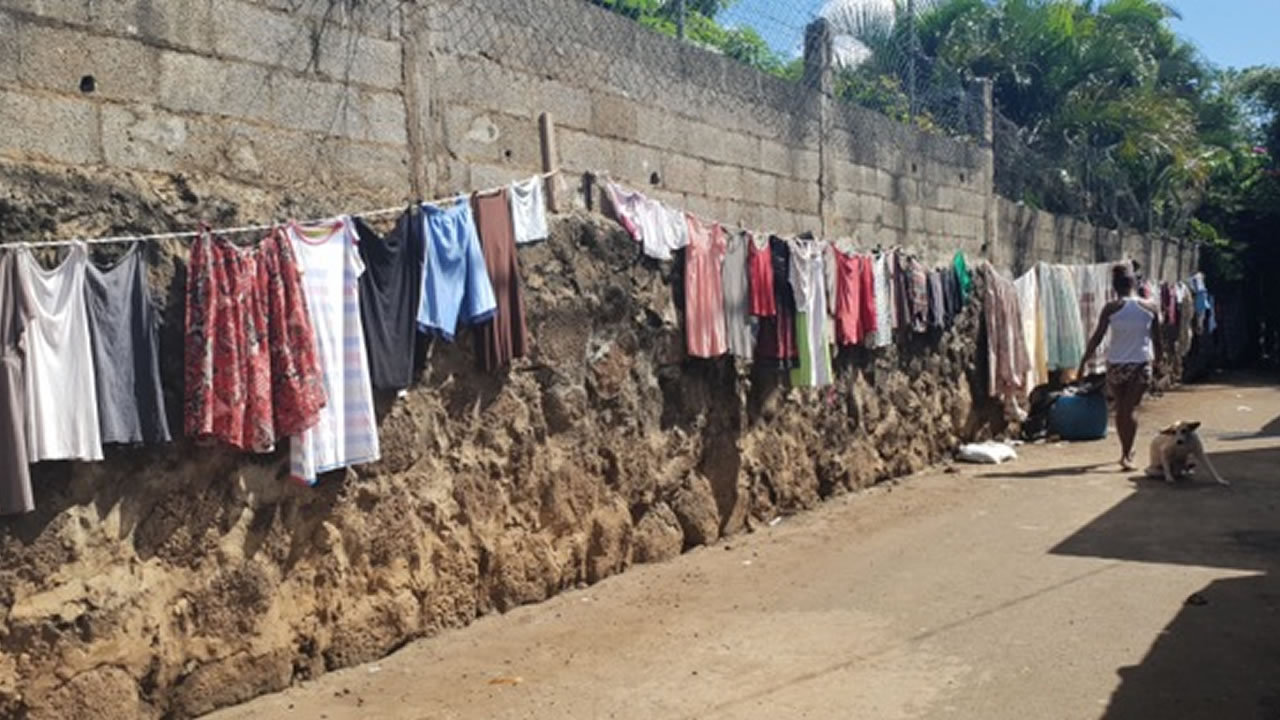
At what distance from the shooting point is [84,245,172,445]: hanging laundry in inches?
148

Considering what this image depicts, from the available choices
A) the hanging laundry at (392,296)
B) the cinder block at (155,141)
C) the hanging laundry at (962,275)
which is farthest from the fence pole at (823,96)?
the cinder block at (155,141)

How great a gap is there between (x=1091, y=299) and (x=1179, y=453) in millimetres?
4874

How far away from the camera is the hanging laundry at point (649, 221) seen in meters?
6.21

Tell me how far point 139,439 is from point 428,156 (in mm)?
2044

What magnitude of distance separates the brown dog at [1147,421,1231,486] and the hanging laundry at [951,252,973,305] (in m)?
2.36

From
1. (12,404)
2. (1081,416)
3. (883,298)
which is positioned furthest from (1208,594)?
(1081,416)

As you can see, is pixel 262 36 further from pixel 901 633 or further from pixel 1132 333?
pixel 1132 333

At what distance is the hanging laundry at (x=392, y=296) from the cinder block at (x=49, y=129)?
109cm

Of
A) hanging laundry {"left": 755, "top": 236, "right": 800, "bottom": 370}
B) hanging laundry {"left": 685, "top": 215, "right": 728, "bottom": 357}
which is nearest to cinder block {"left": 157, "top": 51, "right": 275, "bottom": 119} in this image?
hanging laundry {"left": 685, "top": 215, "right": 728, "bottom": 357}

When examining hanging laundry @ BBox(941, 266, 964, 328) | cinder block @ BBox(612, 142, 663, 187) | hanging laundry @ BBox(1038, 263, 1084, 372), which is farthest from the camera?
hanging laundry @ BBox(1038, 263, 1084, 372)

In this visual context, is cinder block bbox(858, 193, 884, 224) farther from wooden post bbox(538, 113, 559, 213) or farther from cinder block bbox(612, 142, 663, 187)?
wooden post bbox(538, 113, 559, 213)

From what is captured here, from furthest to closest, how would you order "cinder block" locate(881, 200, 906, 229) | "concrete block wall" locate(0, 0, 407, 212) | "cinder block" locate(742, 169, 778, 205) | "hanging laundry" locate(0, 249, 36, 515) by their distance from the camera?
"cinder block" locate(881, 200, 906, 229) → "cinder block" locate(742, 169, 778, 205) → "concrete block wall" locate(0, 0, 407, 212) → "hanging laundry" locate(0, 249, 36, 515)

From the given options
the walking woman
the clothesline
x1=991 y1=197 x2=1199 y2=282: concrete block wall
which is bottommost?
the walking woman

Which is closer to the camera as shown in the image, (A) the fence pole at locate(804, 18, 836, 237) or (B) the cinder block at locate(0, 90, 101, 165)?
(B) the cinder block at locate(0, 90, 101, 165)
